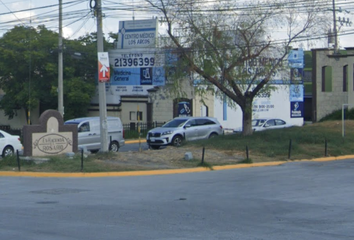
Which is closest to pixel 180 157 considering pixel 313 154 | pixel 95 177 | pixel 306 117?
pixel 95 177

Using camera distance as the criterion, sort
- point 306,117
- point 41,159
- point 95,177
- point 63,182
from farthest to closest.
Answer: point 306,117 → point 41,159 → point 95,177 → point 63,182

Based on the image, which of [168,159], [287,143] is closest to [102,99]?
[168,159]

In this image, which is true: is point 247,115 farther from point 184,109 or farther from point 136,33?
point 136,33

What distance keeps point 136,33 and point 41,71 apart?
817 cm

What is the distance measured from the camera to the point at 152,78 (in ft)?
144

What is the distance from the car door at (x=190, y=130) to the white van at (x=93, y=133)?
3.91 metres

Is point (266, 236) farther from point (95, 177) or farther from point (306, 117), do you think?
point (306, 117)

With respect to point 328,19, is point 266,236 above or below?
below

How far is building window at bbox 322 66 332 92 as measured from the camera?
4144 centimetres

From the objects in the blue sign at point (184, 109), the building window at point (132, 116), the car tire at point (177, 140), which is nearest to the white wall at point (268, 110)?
the blue sign at point (184, 109)

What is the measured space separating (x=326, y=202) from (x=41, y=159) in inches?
465

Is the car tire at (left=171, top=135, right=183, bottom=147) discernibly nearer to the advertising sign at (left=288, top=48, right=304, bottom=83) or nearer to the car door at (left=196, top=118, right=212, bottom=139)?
the car door at (left=196, top=118, right=212, bottom=139)

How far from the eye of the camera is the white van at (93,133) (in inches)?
1067

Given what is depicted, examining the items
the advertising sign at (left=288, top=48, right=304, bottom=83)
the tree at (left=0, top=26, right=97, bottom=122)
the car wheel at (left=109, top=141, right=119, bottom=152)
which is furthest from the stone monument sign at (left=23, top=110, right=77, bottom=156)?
the tree at (left=0, top=26, right=97, bottom=122)
